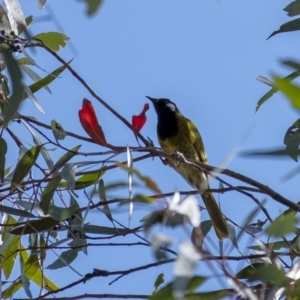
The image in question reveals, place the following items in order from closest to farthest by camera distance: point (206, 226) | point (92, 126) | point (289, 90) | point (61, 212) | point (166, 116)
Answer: point (289, 90), point (92, 126), point (61, 212), point (206, 226), point (166, 116)

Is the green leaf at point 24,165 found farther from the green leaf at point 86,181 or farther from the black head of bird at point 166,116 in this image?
the black head of bird at point 166,116

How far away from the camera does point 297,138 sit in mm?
1897

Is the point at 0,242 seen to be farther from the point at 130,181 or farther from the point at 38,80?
the point at 130,181

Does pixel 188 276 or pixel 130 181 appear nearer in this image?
pixel 188 276

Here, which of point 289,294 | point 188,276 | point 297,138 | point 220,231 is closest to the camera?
point 188,276

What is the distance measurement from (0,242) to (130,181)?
0.98 metres

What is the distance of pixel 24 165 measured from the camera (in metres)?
2.08

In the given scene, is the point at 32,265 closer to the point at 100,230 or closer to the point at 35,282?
the point at 35,282

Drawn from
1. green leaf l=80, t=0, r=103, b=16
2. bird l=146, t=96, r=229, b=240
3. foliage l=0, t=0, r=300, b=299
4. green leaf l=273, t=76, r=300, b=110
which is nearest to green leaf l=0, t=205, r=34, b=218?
foliage l=0, t=0, r=300, b=299

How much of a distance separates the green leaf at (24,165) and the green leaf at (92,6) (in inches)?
36.9

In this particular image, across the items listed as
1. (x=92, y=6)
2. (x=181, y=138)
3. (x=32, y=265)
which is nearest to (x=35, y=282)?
(x=32, y=265)

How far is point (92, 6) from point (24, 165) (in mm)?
991

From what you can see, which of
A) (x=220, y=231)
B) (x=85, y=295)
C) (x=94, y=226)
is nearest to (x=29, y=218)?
(x=94, y=226)

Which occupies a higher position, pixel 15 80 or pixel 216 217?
pixel 15 80
